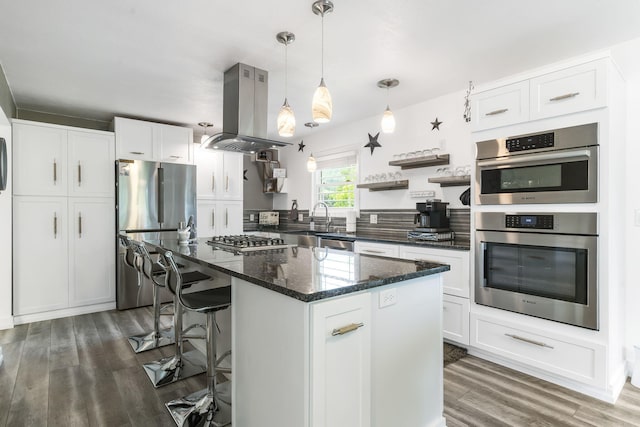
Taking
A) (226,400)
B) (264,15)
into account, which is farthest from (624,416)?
(264,15)

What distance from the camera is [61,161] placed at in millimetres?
3947

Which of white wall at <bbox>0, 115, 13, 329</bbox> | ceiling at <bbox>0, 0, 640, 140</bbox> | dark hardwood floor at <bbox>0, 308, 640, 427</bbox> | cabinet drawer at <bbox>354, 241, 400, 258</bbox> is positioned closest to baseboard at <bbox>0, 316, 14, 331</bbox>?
white wall at <bbox>0, 115, 13, 329</bbox>

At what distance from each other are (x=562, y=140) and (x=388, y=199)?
214 centimetres

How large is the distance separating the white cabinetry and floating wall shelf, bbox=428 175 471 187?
390cm

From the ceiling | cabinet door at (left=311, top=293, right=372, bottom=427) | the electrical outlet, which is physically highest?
the ceiling

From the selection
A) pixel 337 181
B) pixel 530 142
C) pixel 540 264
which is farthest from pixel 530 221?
pixel 337 181

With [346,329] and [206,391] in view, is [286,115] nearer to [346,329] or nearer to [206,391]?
[346,329]

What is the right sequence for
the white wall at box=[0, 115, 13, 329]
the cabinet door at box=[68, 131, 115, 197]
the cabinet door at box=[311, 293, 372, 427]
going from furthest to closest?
1. the cabinet door at box=[68, 131, 115, 197]
2. the white wall at box=[0, 115, 13, 329]
3. the cabinet door at box=[311, 293, 372, 427]

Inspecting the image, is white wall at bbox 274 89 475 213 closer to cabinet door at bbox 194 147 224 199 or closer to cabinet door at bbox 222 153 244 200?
cabinet door at bbox 222 153 244 200

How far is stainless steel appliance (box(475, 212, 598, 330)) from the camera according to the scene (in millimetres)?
2256

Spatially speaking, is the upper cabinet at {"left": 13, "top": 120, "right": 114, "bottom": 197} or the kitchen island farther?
the upper cabinet at {"left": 13, "top": 120, "right": 114, "bottom": 197}

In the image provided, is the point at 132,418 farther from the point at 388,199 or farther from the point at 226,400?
the point at 388,199

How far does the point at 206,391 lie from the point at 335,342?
134 centimetres

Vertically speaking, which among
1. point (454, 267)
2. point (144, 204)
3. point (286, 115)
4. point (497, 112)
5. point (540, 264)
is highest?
point (497, 112)
